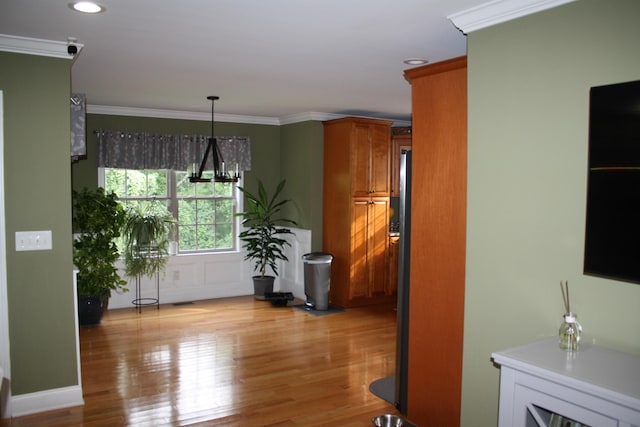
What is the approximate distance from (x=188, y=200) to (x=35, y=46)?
12.2 feet

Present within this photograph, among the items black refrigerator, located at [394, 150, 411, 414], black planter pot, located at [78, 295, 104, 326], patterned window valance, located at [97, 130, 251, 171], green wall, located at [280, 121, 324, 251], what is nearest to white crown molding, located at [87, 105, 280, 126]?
patterned window valance, located at [97, 130, 251, 171]

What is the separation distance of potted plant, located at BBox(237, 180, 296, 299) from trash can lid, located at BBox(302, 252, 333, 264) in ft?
1.91

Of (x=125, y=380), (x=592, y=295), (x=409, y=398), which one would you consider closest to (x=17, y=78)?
(x=125, y=380)

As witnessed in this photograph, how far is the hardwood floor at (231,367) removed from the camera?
139 inches

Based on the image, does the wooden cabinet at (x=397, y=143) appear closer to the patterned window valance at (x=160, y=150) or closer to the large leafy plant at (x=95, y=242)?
the patterned window valance at (x=160, y=150)

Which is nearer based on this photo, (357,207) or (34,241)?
(34,241)

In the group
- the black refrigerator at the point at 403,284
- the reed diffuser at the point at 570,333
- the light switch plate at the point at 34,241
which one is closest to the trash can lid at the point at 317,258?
the black refrigerator at the point at 403,284

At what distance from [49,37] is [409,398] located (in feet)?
10.5

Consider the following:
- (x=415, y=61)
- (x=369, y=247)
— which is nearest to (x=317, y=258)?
(x=369, y=247)

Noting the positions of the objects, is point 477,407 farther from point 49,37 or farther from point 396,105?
point 396,105

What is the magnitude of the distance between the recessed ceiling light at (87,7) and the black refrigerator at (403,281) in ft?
6.34

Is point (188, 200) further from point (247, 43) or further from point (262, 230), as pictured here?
point (247, 43)

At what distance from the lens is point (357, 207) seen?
6.47 metres

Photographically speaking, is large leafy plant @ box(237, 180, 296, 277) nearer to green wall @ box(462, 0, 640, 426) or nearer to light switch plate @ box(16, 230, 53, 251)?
light switch plate @ box(16, 230, 53, 251)
